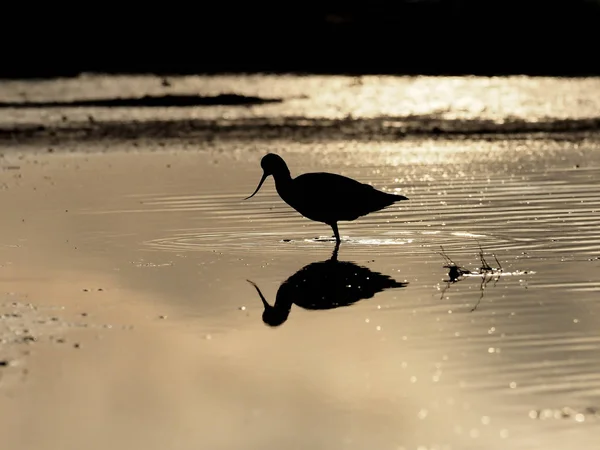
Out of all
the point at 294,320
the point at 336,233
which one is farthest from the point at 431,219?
the point at 294,320

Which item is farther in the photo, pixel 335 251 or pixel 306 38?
pixel 306 38

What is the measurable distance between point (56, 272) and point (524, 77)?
3159 centimetres

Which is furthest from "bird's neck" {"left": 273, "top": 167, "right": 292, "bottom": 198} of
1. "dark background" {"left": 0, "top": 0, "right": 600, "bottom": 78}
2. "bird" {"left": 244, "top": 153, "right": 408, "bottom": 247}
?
"dark background" {"left": 0, "top": 0, "right": 600, "bottom": 78}

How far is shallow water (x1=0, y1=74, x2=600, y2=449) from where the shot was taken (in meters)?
6.44

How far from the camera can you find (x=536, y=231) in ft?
39.7

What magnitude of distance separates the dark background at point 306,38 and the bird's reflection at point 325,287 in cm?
3261

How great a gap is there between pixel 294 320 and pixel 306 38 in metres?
40.6

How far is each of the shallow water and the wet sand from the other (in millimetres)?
21

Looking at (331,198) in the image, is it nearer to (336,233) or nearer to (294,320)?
(336,233)

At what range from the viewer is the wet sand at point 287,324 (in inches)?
253

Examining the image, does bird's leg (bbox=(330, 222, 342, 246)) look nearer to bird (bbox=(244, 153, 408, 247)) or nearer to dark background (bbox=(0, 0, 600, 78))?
bird (bbox=(244, 153, 408, 247))

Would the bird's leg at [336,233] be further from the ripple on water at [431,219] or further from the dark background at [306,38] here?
the dark background at [306,38]

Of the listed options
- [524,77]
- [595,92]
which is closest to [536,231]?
[595,92]

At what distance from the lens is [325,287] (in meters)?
9.95
